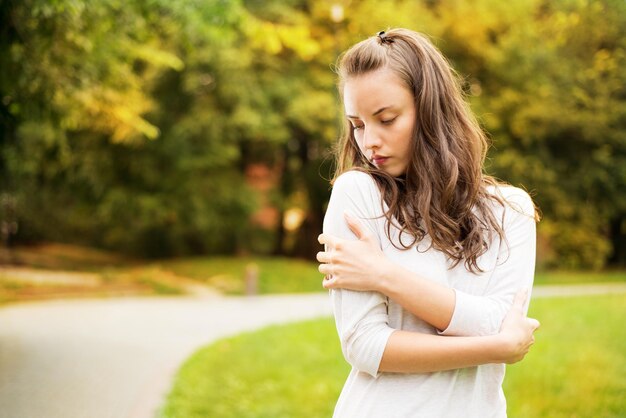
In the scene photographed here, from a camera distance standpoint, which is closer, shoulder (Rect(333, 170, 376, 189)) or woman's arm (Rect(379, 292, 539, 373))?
woman's arm (Rect(379, 292, 539, 373))

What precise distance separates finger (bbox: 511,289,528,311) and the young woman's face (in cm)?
48

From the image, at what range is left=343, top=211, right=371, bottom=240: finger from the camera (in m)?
1.90

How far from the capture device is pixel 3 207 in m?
21.7

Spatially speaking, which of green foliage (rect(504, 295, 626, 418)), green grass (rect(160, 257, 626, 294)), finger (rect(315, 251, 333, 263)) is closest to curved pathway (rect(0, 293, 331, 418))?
green grass (rect(160, 257, 626, 294))

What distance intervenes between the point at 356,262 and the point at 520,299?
491mm

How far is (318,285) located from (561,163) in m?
8.32

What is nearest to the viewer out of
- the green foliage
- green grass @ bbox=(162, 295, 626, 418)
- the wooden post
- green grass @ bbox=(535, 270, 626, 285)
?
the green foliage

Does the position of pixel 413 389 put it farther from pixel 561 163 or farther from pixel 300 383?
pixel 561 163

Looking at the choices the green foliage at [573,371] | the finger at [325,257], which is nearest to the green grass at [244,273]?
the green foliage at [573,371]

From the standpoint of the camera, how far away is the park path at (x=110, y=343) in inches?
298

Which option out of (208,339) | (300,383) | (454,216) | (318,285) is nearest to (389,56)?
(454,216)

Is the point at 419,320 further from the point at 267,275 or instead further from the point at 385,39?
the point at 267,275

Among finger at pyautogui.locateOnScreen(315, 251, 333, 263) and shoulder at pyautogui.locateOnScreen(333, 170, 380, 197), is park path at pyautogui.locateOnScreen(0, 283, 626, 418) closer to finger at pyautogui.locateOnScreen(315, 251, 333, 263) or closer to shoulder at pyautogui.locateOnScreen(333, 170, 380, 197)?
finger at pyautogui.locateOnScreen(315, 251, 333, 263)

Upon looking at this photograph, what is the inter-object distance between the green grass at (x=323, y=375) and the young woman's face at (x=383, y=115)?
5.34 metres
